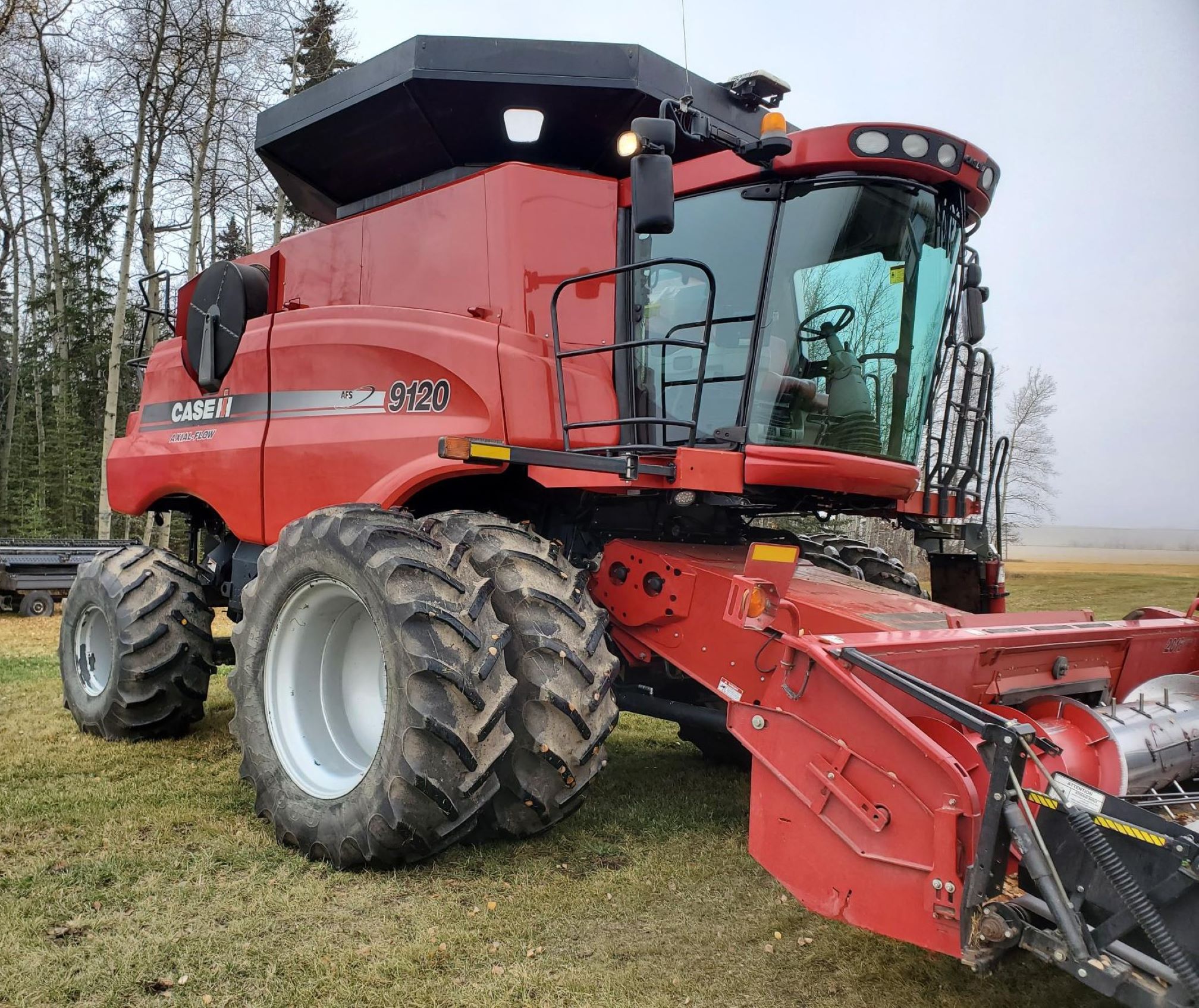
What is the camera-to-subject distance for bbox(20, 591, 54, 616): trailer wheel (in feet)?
46.7

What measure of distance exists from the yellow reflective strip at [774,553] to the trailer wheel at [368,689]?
3.02ft

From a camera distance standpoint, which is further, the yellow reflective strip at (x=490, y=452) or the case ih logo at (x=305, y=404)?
the case ih logo at (x=305, y=404)

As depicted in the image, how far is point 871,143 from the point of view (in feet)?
13.1

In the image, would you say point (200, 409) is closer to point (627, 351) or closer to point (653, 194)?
point (627, 351)

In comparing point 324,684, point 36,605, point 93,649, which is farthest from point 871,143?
point 36,605

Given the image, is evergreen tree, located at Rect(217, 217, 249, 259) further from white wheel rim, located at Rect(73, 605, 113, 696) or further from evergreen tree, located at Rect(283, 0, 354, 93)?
white wheel rim, located at Rect(73, 605, 113, 696)

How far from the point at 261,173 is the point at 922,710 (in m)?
18.9

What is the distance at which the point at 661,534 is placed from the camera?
475cm

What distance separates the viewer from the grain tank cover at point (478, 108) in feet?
14.5

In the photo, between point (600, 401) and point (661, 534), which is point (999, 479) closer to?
point (661, 534)

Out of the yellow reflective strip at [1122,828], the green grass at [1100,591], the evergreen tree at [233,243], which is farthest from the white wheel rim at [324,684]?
the evergreen tree at [233,243]

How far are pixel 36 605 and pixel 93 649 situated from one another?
372 inches

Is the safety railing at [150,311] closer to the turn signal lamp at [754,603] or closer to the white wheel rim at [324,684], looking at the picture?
the white wheel rim at [324,684]

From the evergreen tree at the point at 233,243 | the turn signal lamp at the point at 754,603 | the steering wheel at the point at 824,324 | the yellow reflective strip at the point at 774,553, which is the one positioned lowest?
the turn signal lamp at the point at 754,603
